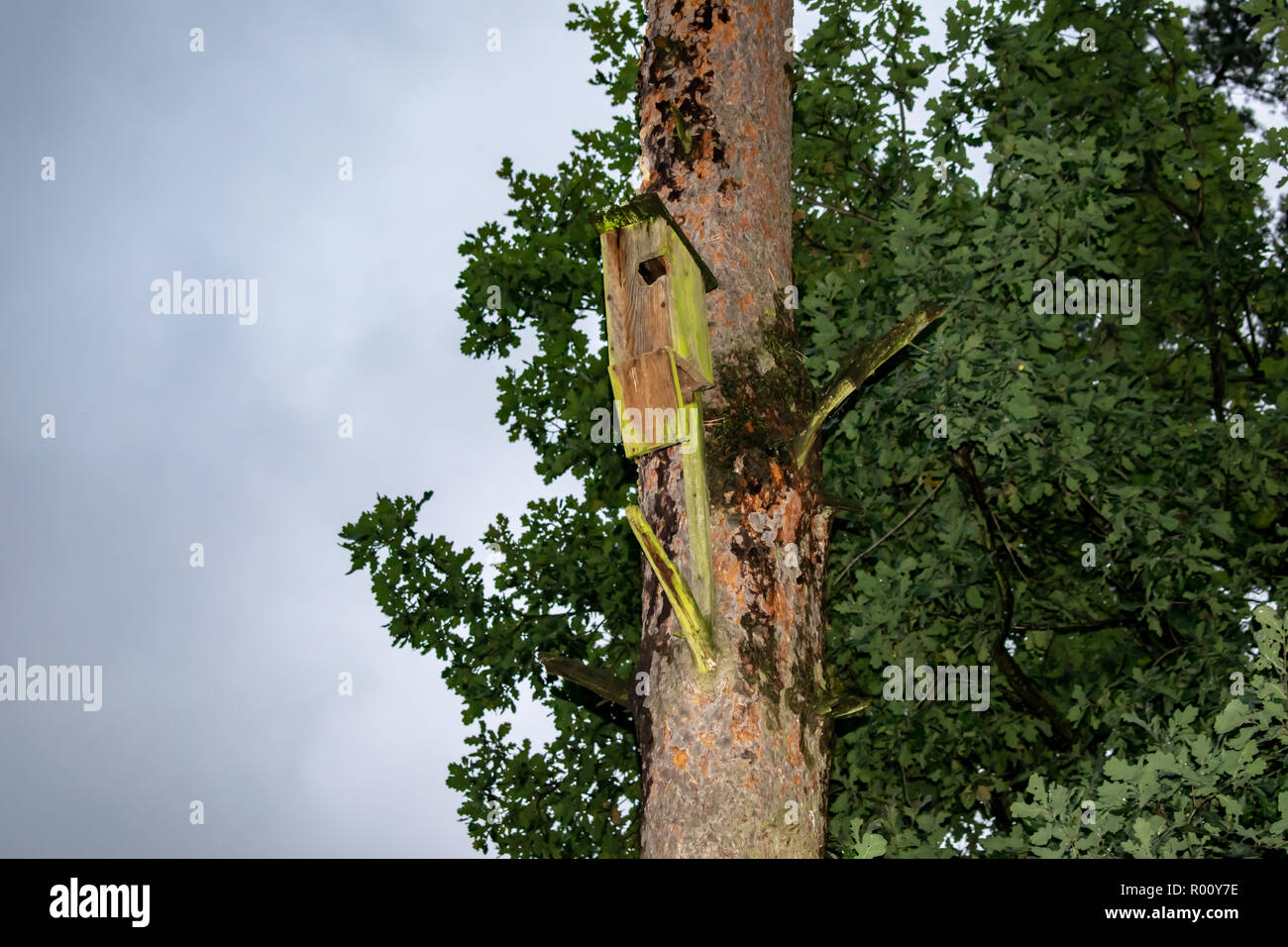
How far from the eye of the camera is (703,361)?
407 cm

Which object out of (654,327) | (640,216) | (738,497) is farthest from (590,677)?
(640,216)

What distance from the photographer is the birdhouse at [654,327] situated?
3920 mm

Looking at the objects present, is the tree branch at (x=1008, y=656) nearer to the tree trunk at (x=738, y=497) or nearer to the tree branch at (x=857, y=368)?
the tree branch at (x=857, y=368)

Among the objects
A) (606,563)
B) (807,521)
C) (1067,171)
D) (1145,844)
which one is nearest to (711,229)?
(807,521)

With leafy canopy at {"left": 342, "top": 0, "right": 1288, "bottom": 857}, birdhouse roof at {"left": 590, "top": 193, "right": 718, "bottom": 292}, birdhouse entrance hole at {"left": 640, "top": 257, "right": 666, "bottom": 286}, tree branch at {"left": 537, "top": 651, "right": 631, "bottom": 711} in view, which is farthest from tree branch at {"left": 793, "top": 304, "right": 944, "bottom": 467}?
leafy canopy at {"left": 342, "top": 0, "right": 1288, "bottom": 857}

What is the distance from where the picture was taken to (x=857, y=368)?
14.5 ft

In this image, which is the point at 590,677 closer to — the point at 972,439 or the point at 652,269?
the point at 652,269

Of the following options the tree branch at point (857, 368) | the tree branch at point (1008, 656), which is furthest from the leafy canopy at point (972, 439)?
the tree branch at point (857, 368)

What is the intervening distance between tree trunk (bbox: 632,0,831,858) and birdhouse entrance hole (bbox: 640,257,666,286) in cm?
41

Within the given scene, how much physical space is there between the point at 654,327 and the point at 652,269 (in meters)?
0.22

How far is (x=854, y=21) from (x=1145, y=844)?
6737mm

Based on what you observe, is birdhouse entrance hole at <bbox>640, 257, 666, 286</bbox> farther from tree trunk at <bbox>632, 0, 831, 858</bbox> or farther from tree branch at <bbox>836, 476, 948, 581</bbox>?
tree branch at <bbox>836, 476, 948, 581</bbox>

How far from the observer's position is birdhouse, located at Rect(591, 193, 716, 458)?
154 inches
